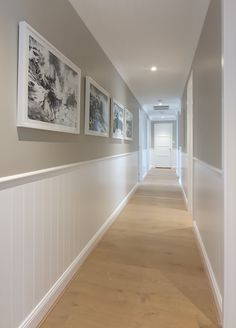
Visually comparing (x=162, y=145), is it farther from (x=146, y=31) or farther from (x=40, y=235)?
(x=40, y=235)

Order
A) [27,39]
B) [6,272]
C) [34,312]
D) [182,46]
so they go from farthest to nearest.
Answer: [182,46], [34,312], [27,39], [6,272]

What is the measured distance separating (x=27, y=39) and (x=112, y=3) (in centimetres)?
108

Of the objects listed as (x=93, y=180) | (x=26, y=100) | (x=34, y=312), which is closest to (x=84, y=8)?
(x=26, y=100)

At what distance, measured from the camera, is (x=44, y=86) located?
159 centimetres

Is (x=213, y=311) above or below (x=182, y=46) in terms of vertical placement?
below

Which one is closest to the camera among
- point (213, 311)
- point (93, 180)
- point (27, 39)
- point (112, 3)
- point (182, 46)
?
point (27, 39)

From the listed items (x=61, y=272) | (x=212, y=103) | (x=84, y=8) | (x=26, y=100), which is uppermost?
(x=84, y=8)

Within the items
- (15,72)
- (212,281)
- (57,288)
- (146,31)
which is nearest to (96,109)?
(146,31)

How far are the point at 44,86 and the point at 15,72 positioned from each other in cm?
28

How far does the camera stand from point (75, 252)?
7.21ft

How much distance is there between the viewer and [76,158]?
2189 millimetres

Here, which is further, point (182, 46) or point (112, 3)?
point (182, 46)

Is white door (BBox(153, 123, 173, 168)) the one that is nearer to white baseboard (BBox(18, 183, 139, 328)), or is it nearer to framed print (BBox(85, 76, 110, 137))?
A: framed print (BBox(85, 76, 110, 137))

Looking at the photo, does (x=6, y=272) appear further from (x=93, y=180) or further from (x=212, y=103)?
(x=212, y=103)
